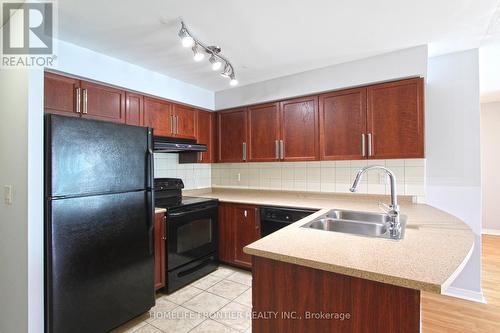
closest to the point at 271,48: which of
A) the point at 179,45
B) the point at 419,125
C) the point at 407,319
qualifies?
the point at 179,45

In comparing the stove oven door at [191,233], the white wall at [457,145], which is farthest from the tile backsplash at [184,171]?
the white wall at [457,145]

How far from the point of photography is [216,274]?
9.79 ft

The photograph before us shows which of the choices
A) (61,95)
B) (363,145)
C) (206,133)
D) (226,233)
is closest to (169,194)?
(226,233)

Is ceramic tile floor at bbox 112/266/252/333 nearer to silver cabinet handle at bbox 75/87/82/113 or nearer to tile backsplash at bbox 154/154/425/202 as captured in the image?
tile backsplash at bbox 154/154/425/202

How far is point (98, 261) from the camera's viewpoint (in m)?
1.83

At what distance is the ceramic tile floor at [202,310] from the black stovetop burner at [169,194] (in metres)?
0.88

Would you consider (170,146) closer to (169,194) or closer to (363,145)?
(169,194)

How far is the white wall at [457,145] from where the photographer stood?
2400mm

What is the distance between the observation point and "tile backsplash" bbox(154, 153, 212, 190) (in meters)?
3.18

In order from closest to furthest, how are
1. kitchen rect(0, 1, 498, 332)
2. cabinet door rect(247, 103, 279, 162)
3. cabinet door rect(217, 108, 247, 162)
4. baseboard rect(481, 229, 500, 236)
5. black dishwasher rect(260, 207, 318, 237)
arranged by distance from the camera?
1. kitchen rect(0, 1, 498, 332)
2. black dishwasher rect(260, 207, 318, 237)
3. cabinet door rect(247, 103, 279, 162)
4. cabinet door rect(217, 108, 247, 162)
5. baseboard rect(481, 229, 500, 236)

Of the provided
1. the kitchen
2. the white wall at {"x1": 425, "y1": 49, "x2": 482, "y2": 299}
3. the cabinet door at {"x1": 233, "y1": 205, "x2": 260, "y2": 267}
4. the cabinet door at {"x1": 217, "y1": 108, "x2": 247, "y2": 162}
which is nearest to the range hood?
the kitchen

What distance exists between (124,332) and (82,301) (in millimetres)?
463

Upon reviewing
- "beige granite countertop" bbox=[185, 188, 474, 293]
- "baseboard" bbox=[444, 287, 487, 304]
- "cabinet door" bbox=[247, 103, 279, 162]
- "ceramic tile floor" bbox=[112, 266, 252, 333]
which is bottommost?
"ceramic tile floor" bbox=[112, 266, 252, 333]

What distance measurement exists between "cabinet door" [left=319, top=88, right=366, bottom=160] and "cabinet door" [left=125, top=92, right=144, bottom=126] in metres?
1.96
